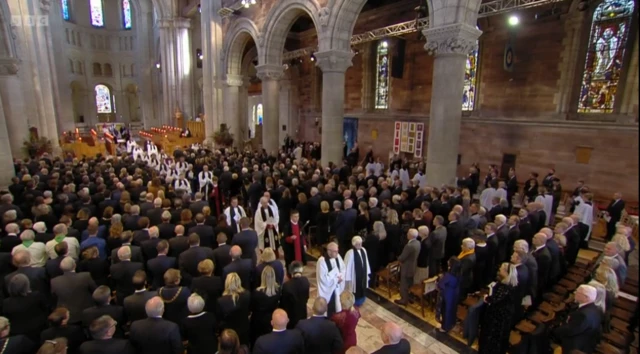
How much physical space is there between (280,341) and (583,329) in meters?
3.29

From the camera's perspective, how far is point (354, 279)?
17.9 ft

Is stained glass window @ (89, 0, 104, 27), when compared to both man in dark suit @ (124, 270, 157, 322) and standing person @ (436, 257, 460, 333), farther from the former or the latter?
standing person @ (436, 257, 460, 333)

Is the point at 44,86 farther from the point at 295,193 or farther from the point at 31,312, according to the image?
the point at 31,312

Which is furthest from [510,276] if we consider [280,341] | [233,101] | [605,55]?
[233,101]

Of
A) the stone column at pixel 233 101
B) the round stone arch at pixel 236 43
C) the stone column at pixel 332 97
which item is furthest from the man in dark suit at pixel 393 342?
the stone column at pixel 233 101

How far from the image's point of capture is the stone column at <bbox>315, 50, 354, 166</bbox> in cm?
1245

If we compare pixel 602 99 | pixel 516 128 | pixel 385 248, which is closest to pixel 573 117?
pixel 602 99

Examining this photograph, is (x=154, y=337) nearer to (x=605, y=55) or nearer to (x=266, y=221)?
(x=266, y=221)

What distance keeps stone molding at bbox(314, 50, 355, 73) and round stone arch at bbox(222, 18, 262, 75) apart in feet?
21.5

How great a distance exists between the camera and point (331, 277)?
470 centimetres

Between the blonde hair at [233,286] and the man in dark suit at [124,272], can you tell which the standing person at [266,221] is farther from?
the blonde hair at [233,286]

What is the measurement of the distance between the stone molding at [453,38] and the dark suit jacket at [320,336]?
794cm

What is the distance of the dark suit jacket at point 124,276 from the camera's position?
4.49m

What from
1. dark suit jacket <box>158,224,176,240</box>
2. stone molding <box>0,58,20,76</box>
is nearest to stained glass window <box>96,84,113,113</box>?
stone molding <box>0,58,20,76</box>
